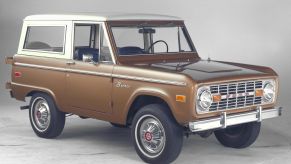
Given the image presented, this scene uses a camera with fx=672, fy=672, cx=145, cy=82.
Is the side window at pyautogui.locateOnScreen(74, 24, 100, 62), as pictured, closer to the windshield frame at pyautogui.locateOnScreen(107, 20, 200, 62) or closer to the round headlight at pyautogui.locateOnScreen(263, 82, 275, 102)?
the windshield frame at pyautogui.locateOnScreen(107, 20, 200, 62)

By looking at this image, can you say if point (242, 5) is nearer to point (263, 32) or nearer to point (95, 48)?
point (263, 32)

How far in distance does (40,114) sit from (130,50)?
190 centimetres

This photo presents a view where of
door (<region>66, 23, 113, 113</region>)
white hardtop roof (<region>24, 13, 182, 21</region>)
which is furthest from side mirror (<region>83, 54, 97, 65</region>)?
white hardtop roof (<region>24, 13, 182, 21</region>)

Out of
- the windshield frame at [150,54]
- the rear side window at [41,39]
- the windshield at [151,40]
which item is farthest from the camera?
the rear side window at [41,39]

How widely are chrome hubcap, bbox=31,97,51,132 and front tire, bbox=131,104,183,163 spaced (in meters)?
1.97

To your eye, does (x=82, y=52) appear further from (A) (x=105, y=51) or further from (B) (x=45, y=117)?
(B) (x=45, y=117)

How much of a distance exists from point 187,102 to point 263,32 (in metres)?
8.91

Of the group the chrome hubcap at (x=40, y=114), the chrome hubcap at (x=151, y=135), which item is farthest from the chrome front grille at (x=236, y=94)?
the chrome hubcap at (x=40, y=114)

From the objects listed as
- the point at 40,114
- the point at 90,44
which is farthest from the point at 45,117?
the point at 90,44

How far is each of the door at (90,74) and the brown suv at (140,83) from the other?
0.01 metres

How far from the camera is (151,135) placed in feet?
28.2

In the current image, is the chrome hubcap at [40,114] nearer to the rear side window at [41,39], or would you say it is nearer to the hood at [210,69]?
the rear side window at [41,39]

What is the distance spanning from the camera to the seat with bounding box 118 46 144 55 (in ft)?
30.5

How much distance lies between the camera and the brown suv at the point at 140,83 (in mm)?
8344
